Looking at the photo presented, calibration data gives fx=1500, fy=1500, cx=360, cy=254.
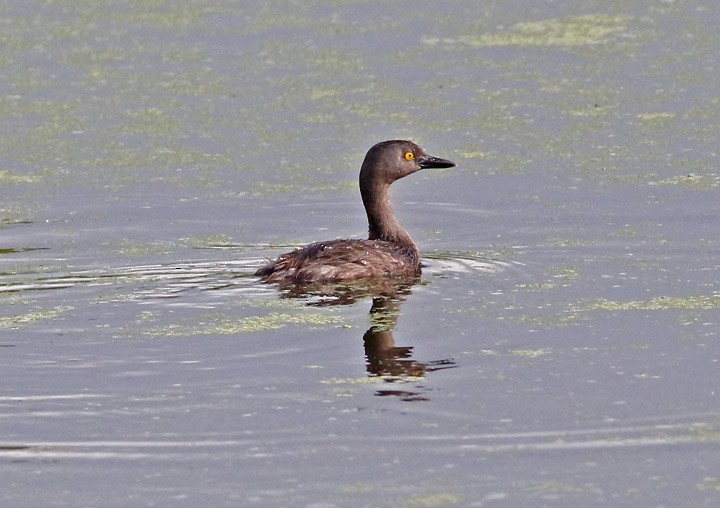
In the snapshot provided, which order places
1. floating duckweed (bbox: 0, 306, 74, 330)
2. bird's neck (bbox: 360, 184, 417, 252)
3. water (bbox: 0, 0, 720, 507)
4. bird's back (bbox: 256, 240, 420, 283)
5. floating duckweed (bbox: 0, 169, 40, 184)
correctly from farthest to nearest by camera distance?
floating duckweed (bbox: 0, 169, 40, 184)
bird's neck (bbox: 360, 184, 417, 252)
bird's back (bbox: 256, 240, 420, 283)
floating duckweed (bbox: 0, 306, 74, 330)
water (bbox: 0, 0, 720, 507)

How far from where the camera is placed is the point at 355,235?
1082 centimetres

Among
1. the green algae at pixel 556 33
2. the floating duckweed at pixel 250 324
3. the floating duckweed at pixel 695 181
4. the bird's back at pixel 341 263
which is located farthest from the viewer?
the green algae at pixel 556 33

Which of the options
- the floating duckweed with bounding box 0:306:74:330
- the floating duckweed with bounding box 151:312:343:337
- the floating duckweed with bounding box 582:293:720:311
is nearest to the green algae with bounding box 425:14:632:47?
the floating duckweed with bounding box 582:293:720:311

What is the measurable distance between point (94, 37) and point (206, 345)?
329 inches

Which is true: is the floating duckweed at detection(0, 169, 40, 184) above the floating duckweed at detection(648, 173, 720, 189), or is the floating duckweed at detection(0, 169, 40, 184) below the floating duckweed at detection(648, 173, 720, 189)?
above

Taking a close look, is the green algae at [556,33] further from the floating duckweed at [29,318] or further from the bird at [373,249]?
the floating duckweed at [29,318]

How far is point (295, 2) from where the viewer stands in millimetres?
16500

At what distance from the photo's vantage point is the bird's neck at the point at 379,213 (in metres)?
10.2

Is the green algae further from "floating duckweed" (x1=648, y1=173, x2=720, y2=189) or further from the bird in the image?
the bird

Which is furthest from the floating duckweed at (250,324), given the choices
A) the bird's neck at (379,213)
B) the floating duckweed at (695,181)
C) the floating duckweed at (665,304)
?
the floating duckweed at (695,181)

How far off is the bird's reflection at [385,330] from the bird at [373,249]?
0.08m

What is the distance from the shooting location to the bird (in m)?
9.09

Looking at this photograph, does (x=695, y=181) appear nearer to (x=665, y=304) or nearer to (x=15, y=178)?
(x=665, y=304)

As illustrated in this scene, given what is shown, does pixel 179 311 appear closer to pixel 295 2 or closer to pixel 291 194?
pixel 291 194
